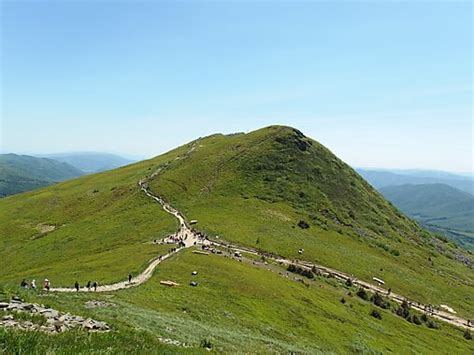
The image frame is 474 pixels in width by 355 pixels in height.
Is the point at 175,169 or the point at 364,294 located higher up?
the point at 175,169

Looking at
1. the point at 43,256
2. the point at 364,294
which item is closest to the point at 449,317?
the point at 364,294

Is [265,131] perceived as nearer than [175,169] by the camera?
No

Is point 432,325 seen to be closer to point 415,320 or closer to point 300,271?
point 415,320

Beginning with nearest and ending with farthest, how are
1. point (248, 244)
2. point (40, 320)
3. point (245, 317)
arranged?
point (40, 320), point (245, 317), point (248, 244)

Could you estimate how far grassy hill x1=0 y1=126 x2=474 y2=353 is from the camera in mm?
43875

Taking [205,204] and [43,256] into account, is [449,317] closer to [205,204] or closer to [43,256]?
[205,204]

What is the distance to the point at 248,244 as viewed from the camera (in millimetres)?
92688

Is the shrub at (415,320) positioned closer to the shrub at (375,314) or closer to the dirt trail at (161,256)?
the shrub at (375,314)

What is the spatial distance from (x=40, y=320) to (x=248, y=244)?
75.1 m

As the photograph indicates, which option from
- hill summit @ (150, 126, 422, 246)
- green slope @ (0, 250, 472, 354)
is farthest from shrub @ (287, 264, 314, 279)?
hill summit @ (150, 126, 422, 246)

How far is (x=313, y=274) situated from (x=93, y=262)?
41.9m

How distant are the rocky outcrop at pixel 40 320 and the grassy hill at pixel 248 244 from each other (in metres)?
2.03

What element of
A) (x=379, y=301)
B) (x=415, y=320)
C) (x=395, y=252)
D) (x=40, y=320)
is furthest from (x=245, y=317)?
(x=395, y=252)

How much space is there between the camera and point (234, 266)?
68250 mm
